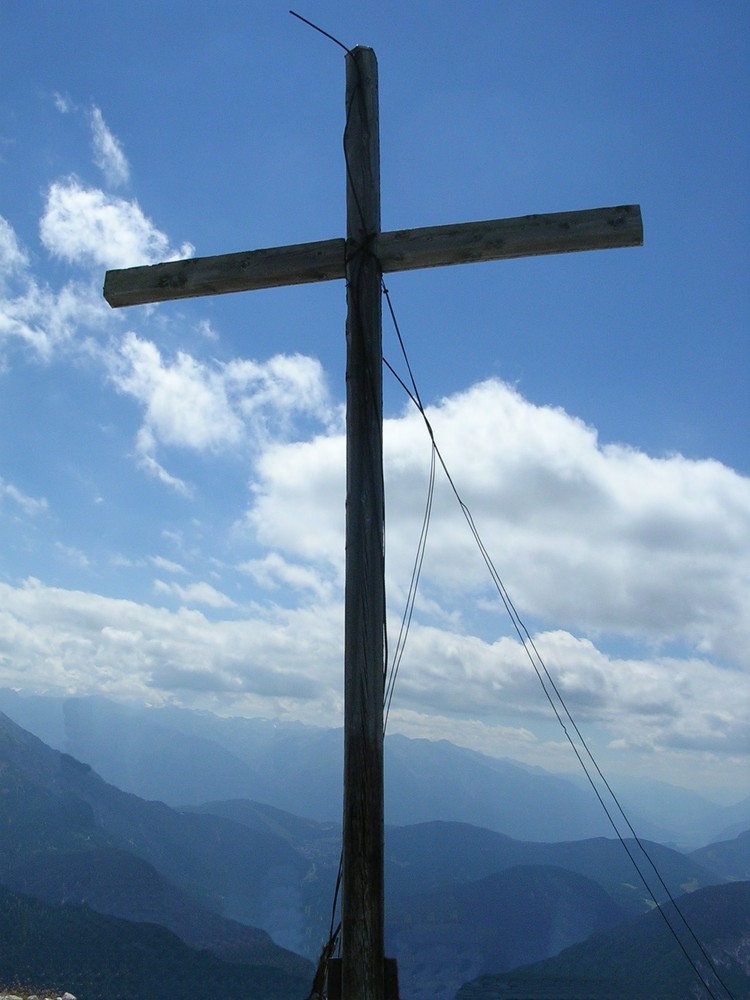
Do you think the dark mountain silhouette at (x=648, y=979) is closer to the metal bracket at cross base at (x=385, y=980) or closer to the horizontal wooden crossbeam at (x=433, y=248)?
the metal bracket at cross base at (x=385, y=980)

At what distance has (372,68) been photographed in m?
5.14

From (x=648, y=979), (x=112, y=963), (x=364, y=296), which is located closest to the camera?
(x=364, y=296)

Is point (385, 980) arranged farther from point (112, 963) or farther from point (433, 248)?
point (112, 963)

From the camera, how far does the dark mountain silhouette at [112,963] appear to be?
533 ft

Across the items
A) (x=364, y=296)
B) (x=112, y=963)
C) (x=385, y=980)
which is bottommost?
(x=112, y=963)

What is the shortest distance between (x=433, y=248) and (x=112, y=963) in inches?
8290

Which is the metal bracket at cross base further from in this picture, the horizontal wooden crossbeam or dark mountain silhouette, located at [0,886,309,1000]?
dark mountain silhouette, located at [0,886,309,1000]

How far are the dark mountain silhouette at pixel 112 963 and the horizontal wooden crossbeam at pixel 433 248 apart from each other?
180663mm

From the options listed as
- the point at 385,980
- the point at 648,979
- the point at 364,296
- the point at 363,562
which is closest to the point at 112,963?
the point at 648,979

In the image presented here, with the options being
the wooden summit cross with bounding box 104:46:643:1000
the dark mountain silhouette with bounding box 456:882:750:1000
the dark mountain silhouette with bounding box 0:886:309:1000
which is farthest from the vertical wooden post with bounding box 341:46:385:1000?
the dark mountain silhouette with bounding box 456:882:750:1000

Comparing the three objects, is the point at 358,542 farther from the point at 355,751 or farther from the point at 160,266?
the point at 160,266

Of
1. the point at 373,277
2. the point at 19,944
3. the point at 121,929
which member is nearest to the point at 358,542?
the point at 373,277

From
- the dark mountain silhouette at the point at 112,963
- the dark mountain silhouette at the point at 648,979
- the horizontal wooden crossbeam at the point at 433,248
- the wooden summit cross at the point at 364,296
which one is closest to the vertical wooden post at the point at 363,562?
the wooden summit cross at the point at 364,296

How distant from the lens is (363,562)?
14.3 ft
